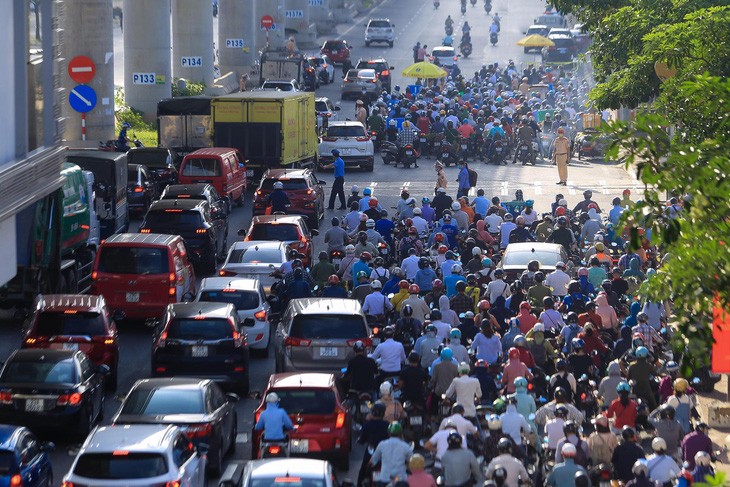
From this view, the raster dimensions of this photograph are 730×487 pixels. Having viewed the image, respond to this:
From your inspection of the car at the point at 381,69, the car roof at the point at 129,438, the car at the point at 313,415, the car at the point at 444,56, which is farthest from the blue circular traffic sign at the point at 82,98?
the car at the point at 444,56

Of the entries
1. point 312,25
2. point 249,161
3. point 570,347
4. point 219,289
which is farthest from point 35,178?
point 312,25

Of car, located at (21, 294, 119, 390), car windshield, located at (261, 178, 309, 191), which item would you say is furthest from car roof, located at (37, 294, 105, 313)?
car windshield, located at (261, 178, 309, 191)

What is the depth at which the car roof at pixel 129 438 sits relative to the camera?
12.1m

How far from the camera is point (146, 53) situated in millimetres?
46594

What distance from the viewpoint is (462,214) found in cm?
2570

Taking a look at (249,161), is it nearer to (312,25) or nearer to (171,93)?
(171,93)

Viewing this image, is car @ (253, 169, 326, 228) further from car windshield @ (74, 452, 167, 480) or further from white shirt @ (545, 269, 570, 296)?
car windshield @ (74, 452, 167, 480)

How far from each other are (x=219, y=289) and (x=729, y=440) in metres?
8.05

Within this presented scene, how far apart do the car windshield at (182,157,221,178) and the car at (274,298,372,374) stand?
1373 cm

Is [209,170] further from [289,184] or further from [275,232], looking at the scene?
[275,232]

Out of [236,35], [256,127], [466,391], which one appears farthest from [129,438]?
[236,35]

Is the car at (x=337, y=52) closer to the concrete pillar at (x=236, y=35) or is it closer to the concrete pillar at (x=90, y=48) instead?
the concrete pillar at (x=236, y=35)

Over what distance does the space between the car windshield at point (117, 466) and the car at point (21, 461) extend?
962 millimetres

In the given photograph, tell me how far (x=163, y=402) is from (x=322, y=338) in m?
3.53
